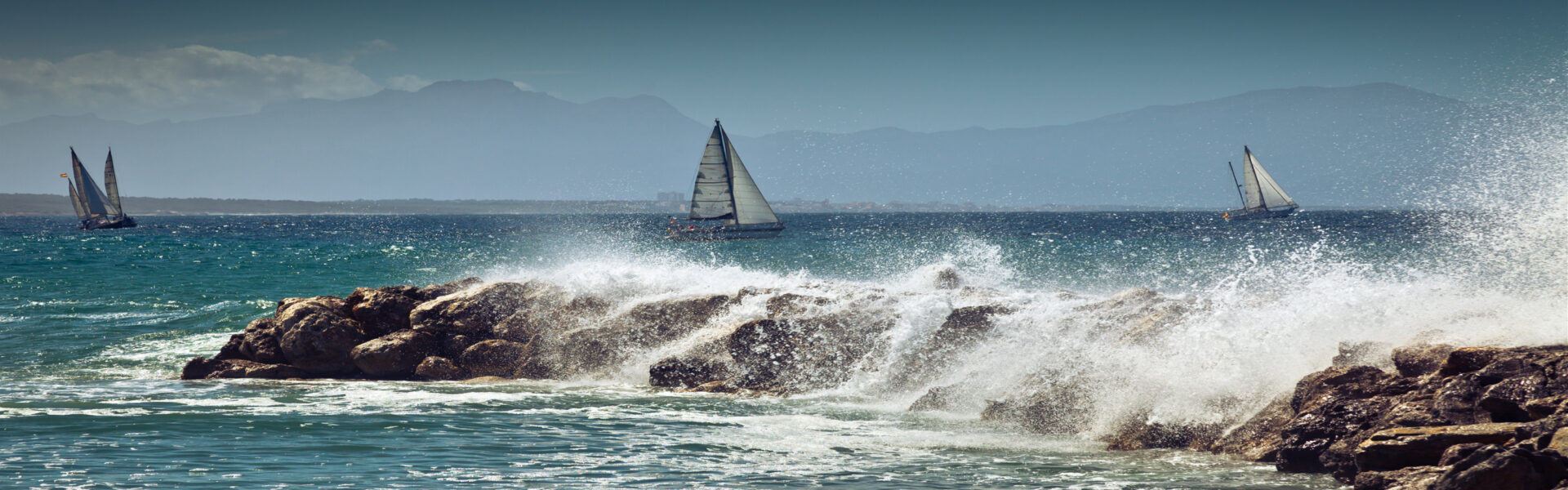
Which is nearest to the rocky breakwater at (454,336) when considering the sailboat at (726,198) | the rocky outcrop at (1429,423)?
the rocky outcrop at (1429,423)

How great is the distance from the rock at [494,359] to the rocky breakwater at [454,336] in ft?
0.04

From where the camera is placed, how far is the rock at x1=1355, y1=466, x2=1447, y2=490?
26.5ft

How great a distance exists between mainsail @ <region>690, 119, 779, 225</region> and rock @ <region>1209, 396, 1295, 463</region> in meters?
49.6

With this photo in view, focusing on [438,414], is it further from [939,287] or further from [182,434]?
[939,287]

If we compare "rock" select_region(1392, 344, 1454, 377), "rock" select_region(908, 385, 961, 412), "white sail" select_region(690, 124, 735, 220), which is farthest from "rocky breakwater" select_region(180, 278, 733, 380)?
"white sail" select_region(690, 124, 735, 220)

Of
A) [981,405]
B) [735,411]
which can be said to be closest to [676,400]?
[735,411]

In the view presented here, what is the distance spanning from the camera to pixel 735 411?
1382 cm

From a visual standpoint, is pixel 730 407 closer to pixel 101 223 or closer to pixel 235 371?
pixel 235 371

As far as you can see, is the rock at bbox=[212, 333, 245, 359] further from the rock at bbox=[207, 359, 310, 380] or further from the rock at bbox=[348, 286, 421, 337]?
the rock at bbox=[348, 286, 421, 337]

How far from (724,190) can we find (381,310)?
43.7 m

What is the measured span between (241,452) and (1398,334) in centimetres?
1234

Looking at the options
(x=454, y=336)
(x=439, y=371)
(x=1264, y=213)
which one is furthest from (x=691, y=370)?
(x=1264, y=213)

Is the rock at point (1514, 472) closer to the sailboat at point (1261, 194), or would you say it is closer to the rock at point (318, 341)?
the rock at point (318, 341)

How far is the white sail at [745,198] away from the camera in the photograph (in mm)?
62281
